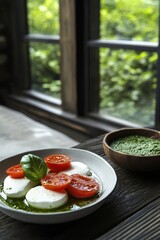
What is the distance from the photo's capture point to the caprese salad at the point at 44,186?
83 cm

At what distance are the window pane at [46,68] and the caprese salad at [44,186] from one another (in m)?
2.01

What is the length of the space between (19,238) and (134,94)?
2442mm

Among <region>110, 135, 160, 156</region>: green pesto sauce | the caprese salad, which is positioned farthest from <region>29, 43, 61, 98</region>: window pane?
the caprese salad

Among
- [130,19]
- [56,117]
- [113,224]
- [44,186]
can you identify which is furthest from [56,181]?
[130,19]

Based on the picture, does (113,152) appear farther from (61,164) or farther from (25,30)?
(25,30)

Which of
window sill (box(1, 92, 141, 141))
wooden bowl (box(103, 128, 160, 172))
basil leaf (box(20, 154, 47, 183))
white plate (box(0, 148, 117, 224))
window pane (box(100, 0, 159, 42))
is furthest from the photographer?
window pane (box(100, 0, 159, 42))

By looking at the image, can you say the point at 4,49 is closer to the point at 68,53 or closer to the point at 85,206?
the point at 68,53

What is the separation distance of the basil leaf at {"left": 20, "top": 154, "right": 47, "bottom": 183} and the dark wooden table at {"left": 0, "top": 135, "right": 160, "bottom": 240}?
11 cm

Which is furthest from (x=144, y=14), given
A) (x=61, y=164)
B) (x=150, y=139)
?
(x=61, y=164)

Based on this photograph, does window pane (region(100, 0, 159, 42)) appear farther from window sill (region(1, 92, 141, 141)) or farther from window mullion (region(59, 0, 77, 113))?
window sill (region(1, 92, 141, 141))

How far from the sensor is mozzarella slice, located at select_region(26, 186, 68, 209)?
81 centimetres

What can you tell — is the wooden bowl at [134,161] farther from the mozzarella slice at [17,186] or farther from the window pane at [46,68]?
the window pane at [46,68]

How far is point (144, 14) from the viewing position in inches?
118

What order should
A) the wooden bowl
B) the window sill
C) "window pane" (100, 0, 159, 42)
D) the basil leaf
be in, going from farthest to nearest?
1. "window pane" (100, 0, 159, 42)
2. the window sill
3. the wooden bowl
4. the basil leaf
